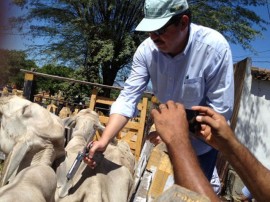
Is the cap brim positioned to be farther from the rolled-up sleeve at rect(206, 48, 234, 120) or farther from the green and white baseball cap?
the rolled-up sleeve at rect(206, 48, 234, 120)

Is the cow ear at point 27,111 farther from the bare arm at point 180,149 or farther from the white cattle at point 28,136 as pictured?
the bare arm at point 180,149

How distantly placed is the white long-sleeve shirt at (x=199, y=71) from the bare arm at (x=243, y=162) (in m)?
0.99

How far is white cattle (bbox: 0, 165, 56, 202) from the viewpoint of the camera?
2.14 metres

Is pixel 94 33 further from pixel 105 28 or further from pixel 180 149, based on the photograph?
pixel 180 149

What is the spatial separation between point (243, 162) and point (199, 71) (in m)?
1.15

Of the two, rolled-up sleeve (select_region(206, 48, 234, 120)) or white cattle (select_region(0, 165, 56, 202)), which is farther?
rolled-up sleeve (select_region(206, 48, 234, 120))

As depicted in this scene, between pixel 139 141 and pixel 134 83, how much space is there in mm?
3467

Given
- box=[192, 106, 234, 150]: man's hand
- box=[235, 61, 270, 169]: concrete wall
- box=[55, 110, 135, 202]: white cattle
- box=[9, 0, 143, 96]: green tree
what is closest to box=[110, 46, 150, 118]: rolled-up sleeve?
box=[55, 110, 135, 202]: white cattle

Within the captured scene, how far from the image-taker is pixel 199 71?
264cm

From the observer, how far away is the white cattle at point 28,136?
9.91 ft

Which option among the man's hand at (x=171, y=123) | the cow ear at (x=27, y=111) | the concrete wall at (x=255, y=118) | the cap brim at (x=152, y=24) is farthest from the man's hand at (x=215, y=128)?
the concrete wall at (x=255, y=118)

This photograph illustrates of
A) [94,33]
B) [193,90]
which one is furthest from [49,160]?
[94,33]

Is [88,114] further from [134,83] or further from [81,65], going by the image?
[81,65]

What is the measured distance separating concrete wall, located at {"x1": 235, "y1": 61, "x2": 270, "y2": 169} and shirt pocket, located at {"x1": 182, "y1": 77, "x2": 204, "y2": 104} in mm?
5450
